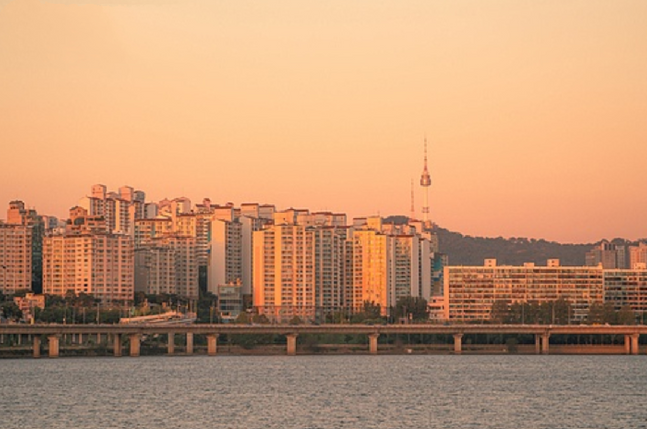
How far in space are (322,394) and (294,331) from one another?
70.1 meters

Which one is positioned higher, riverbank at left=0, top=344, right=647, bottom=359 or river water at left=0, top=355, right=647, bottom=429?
riverbank at left=0, top=344, right=647, bottom=359

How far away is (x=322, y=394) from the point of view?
94625mm

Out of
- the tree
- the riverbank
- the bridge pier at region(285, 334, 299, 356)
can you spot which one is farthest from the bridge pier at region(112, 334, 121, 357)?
the tree

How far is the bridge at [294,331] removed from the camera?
154 m

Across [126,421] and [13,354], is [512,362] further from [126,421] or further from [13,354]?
[126,421]

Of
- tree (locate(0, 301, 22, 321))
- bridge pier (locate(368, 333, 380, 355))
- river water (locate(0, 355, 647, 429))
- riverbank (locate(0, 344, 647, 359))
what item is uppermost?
tree (locate(0, 301, 22, 321))

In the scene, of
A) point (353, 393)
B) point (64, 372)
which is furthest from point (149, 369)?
point (353, 393)

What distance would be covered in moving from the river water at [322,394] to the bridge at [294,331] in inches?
374

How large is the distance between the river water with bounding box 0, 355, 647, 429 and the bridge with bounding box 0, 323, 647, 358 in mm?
9506

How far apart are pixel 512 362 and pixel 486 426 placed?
2876 inches

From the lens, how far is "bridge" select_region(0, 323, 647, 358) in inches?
6043

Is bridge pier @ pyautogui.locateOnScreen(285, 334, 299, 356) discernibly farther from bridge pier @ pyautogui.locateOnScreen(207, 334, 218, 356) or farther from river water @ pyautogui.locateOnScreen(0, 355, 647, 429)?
river water @ pyautogui.locateOnScreen(0, 355, 647, 429)

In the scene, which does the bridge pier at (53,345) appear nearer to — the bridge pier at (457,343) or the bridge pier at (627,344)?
the bridge pier at (457,343)

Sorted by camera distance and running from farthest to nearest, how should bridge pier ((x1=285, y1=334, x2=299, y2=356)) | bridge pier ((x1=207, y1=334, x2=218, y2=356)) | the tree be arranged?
the tree < bridge pier ((x1=285, y1=334, x2=299, y2=356)) < bridge pier ((x1=207, y1=334, x2=218, y2=356))
